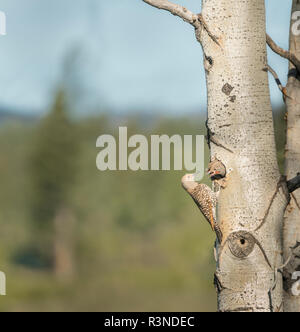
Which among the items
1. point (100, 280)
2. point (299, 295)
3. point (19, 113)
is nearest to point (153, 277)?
point (100, 280)

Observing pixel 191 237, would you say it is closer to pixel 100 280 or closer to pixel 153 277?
pixel 153 277

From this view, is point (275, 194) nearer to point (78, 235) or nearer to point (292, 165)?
point (292, 165)

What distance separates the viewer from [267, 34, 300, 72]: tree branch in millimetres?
2100

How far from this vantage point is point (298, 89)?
2.11 metres

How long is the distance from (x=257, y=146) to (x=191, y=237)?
1786 cm

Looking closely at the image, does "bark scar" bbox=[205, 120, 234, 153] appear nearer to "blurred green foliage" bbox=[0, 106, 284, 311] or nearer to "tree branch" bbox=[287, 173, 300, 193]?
"tree branch" bbox=[287, 173, 300, 193]

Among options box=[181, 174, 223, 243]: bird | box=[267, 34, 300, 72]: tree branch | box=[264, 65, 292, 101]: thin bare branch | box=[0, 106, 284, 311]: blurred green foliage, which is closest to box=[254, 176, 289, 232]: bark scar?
box=[181, 174, 223, 243]: bird

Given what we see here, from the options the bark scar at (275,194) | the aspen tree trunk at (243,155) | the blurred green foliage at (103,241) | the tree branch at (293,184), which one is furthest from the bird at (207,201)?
the blurred green foliage at (103,241)

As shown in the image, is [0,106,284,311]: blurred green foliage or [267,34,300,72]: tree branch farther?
[0,106,284,311]: blurred green foliage

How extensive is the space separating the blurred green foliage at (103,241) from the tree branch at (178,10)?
15.7 metres

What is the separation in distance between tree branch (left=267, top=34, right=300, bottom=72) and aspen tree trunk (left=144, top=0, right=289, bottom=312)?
0.27 m

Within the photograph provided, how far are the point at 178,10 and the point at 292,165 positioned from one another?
79 cm

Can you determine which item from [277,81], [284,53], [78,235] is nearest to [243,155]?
[277,81]

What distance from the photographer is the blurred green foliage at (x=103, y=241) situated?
17.9 meters
